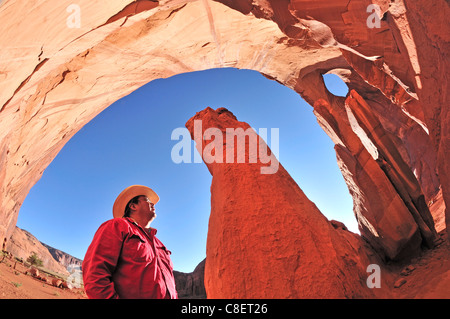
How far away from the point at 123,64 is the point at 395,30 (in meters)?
5.82

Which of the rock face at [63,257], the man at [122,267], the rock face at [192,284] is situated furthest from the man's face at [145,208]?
the rock face at [63,257]

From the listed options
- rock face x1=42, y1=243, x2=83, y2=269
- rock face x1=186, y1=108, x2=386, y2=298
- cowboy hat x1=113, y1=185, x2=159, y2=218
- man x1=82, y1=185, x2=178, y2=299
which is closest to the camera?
man x1=82, y1=185, x2=178, y2=299

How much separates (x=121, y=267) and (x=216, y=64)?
7.28 meters

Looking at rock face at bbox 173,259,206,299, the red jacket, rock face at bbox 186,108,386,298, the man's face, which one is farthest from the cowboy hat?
rock face at bbox 173,259,206,299

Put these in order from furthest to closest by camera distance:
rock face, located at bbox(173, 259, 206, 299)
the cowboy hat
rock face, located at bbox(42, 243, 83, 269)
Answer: rock face, located at bbox(42, 243, 83, 269), rock face, located at bbox(173, 259, 206, 299), the cowboy hat

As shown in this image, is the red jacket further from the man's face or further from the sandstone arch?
the sandstone arch

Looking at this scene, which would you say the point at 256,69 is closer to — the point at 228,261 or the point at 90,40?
the point at 90,40

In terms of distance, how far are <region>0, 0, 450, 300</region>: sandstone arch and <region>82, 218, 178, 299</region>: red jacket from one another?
6.42 ft

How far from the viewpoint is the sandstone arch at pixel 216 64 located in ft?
10.6

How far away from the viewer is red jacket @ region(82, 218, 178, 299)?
205cm

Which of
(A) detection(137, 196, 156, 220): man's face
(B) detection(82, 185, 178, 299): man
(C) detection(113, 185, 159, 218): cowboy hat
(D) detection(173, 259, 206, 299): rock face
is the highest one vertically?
(C) detection(113, 185, 159, 218): cowboy hat

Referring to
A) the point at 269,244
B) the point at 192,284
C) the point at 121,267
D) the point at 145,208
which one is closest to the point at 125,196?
the point at 145,208

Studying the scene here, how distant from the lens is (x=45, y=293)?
32.6ft

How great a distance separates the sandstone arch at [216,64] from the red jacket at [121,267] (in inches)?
77.0
